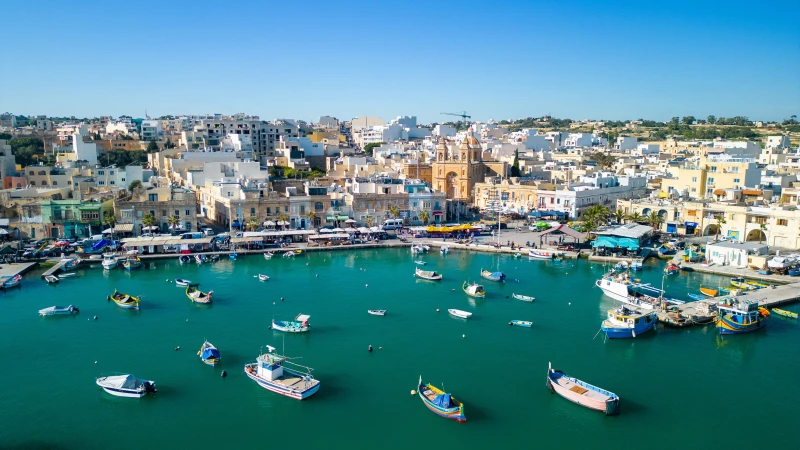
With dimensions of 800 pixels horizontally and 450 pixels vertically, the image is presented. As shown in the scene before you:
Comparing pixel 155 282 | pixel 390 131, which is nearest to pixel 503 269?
pixel 155 282

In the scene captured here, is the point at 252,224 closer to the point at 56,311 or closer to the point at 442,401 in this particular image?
the point at 56,311

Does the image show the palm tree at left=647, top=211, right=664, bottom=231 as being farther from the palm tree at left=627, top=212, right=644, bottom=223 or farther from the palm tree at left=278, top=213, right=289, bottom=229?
the palm tree at left=278, top=213, right=289, bottom=229

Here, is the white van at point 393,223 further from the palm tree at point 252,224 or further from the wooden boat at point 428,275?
the wooden boat at point 428,275

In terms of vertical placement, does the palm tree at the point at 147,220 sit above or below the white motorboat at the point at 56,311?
above

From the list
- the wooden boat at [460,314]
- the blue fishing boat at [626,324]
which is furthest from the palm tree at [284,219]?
the blue fishing boat at [626,324]

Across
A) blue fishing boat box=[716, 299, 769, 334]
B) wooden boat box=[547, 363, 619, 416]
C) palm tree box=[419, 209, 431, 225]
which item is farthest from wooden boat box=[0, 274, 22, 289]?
blue fishing boat box=[716, 299, 769, 334]

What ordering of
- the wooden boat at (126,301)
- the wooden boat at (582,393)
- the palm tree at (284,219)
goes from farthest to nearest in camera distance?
1. the palm tree at (284,219)
2. the wooden boat at (126,301)
3. the wooden boat at (582,393)

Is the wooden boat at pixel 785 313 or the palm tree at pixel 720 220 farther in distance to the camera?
the palm tree at pixel 720 220

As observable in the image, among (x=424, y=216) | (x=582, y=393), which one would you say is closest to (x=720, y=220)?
(x=424, y=216)
